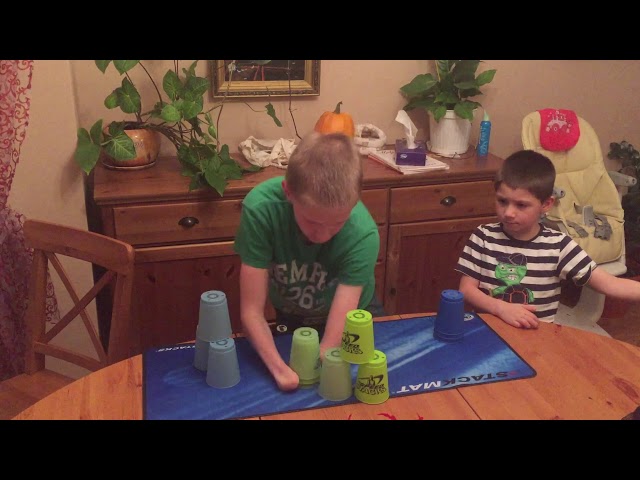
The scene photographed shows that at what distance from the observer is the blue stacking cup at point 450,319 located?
1.39 m

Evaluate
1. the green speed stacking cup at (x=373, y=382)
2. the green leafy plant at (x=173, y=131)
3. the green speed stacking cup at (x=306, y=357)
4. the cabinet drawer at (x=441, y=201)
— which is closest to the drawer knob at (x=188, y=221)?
the green leafy plant at (x=173, y=131)

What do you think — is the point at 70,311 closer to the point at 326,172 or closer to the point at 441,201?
the point at 326,172

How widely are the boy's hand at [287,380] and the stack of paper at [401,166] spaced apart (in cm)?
143

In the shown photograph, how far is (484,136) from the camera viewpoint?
2.75 metres

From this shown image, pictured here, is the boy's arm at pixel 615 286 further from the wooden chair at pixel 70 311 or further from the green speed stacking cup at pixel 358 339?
the wooden chair at pixel 70 311

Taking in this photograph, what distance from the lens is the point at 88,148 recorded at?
2.16m

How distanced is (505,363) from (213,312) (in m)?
0.65

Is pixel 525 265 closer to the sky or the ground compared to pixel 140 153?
closer to the ground

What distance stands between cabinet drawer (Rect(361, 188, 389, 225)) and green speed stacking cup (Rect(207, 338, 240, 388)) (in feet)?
4.40

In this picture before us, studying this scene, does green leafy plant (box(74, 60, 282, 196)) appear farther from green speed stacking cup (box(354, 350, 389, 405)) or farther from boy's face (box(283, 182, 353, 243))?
green speed stacking cup (box(354, 350, 389, 405))

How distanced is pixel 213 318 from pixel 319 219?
300mm

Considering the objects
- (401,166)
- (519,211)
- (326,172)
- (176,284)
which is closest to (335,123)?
(401,166)

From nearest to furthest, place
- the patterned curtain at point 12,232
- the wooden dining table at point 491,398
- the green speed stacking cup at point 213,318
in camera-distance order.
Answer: the wooden dining table at point 491,398, the green speed stacking cup at point 213,318, the patterned curtain at point 12,232

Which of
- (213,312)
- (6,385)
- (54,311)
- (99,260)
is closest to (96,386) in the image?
(213,312)
